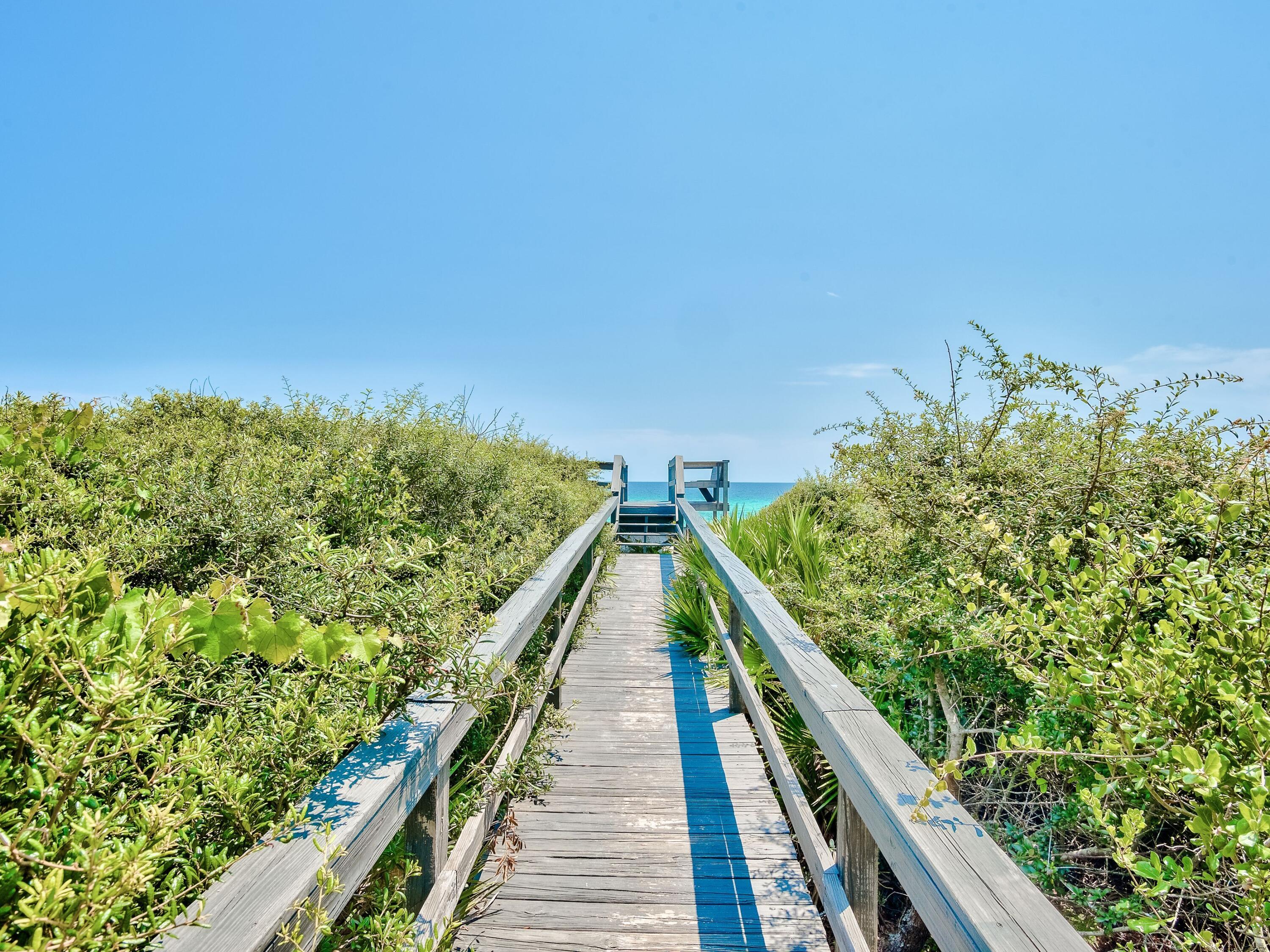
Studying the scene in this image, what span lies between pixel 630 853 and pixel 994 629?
5.68 feet

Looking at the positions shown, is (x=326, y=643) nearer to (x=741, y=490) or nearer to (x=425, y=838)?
(x=425, y=838)

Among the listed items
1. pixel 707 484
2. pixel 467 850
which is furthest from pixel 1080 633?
pixel 707 484

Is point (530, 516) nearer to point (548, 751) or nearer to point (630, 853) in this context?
point (548, 751)

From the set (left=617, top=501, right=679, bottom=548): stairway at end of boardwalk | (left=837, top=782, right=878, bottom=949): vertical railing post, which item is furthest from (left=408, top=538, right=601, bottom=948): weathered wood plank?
(left=617, top=501, right=679, bottom=548): stairway at end of boardwalk

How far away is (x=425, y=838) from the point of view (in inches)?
66.4

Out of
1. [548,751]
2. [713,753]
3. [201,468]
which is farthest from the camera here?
[713,753]

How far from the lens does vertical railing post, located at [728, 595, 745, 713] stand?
3.79 meters

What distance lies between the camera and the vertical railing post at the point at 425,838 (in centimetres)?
167

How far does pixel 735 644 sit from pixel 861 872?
215 cm

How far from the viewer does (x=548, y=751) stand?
326 centimetres

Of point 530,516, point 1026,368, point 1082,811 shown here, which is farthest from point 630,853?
point 530,516

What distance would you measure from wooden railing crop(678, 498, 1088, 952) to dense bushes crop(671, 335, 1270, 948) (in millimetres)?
117

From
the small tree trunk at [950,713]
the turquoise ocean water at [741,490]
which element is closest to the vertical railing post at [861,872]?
the small tree trunk at [950,713]

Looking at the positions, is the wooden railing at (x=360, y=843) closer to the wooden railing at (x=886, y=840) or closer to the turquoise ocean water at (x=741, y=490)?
the wooden railing at (x=886, y=840)
